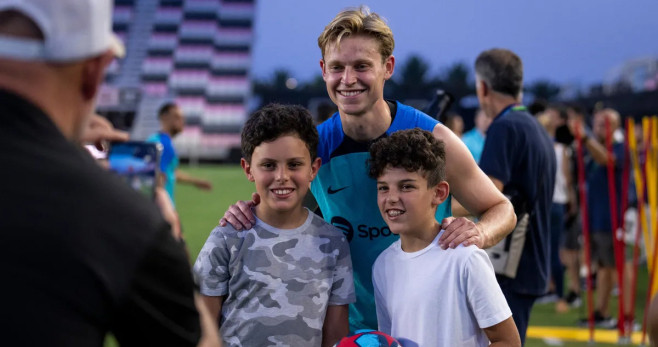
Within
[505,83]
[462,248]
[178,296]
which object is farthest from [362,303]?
[505,83]

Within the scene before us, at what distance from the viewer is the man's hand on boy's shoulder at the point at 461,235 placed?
97.2 inches

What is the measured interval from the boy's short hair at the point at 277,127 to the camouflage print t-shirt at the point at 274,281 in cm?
30

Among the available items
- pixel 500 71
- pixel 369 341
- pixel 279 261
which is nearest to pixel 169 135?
pixel 500 71

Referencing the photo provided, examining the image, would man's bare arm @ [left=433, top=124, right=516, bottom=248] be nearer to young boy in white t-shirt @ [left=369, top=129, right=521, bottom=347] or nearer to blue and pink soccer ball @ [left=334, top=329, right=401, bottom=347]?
young boy in white t-shirt @ [left=369, top=129, right=521, bottom=347]

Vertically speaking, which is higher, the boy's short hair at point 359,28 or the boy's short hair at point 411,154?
the boy's short hair at point 359,28

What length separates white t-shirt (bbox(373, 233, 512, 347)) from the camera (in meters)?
2.39

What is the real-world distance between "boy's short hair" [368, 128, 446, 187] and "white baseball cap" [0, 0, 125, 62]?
1504 millimetres

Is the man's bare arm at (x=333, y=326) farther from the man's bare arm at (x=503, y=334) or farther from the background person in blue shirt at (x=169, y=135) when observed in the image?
the background person in blue shirt at (x=169, y=135)

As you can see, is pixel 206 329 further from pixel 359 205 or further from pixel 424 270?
pixel 359 205

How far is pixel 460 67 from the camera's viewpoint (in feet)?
227

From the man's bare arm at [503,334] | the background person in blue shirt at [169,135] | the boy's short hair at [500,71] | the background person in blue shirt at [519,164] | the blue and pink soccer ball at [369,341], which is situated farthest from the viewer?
the background person in blue shirt at [169,135]

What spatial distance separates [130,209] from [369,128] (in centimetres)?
175

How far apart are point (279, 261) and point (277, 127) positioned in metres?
0.48

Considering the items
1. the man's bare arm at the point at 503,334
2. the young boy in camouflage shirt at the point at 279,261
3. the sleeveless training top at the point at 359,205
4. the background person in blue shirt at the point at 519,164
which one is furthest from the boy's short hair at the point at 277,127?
the background person in blue shirt at the point at 519,164
